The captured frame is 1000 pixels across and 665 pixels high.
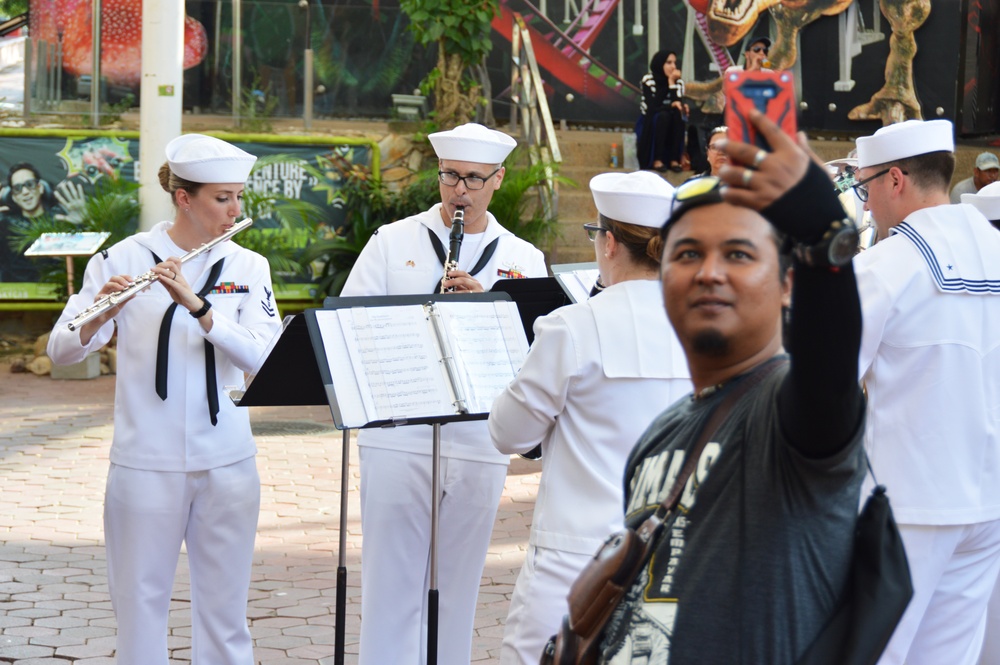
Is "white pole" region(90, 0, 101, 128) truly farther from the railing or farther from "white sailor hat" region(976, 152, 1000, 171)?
"white sailor hat" region(976, 152, 1000, 171)

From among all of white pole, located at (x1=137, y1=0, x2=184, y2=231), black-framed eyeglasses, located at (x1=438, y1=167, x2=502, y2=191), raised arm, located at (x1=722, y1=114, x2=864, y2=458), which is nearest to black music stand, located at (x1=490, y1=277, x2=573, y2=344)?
black-framed eyeglasses, located at (x1=438, y1=167, x2=502, y2=191)

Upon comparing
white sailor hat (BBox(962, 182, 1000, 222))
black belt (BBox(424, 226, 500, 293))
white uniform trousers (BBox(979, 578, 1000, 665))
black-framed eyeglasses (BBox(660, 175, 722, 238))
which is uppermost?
white sailor hat (BBox(962, 182, 1000, 222))

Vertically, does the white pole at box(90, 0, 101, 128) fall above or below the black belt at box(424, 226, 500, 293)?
above

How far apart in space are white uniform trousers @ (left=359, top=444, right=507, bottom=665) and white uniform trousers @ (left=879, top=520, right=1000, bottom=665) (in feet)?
5.36

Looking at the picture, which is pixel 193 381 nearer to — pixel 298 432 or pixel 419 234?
pixel 419 234

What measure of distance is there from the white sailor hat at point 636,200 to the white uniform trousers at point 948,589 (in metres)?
1.30

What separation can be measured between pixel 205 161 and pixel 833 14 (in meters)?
13.9

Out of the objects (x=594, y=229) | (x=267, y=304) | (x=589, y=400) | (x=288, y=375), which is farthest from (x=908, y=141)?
(x=267, y=304)

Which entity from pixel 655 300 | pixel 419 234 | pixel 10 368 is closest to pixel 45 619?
pixel 419 234

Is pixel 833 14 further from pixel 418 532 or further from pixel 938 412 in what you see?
pixel 938 412

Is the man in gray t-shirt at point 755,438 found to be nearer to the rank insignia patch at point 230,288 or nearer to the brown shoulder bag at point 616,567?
the brown shoulder bag at point 616,567

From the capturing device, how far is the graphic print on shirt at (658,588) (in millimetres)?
1956

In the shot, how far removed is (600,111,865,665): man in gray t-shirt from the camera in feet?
5.48

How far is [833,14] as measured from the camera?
54.9 ft
